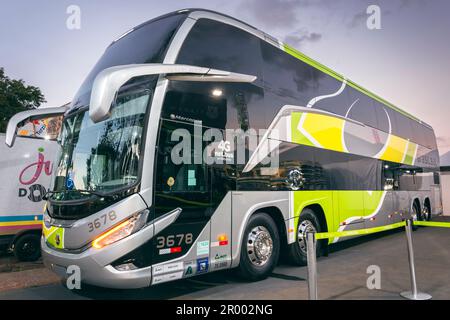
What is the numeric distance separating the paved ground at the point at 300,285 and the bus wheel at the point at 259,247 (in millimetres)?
200

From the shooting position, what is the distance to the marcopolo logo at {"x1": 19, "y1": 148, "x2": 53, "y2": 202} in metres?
8.90

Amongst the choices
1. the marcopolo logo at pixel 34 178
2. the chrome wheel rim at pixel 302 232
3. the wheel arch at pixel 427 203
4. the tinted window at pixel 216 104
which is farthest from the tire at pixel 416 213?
the marcopolo logo at pixel 34 178

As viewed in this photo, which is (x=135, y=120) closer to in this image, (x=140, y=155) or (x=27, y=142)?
(x=140, y=155)

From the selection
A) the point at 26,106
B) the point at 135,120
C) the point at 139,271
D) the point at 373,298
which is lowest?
the point at 373,298

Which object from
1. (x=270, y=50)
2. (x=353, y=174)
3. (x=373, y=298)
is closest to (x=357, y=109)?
(x=353, y=174)

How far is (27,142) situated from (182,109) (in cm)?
576

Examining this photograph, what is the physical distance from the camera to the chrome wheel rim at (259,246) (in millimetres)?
6082

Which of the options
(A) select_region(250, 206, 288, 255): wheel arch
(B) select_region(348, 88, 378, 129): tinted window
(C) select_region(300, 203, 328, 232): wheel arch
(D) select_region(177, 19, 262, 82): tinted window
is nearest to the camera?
(D) select_region(177, 19, 262, 82): tinted window

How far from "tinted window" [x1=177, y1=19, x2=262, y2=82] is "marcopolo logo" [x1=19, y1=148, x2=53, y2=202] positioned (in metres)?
5.78

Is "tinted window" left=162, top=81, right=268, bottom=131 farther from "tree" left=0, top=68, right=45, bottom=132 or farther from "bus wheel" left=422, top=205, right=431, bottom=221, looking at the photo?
"tree" left=0, top=68, right=45, bottom=132

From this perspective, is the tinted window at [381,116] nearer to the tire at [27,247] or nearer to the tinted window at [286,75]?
the tinted window at [286,75]

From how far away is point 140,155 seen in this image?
15.5 feet

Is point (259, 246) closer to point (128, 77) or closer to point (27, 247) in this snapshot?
point (128, 77)

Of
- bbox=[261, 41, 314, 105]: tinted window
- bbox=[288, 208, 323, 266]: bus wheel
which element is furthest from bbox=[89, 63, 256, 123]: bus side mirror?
bbox=[288, 208, 323, 266]: bus wheel
